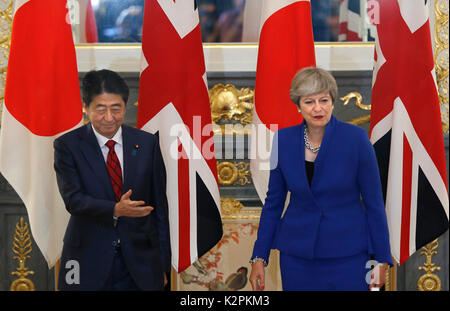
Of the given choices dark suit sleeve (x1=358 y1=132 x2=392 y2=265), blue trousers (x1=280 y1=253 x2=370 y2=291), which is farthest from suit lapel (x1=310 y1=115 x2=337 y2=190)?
blue trousers (x1=280 y1=253 x2=370 y2=291)

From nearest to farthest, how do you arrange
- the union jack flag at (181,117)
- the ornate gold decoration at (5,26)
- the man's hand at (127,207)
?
1. the man's hand at (127,207)
2. the union jack flag at (181,117)
3. the ornate gold decoration at (5,26)

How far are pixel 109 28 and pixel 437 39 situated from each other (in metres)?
1.90

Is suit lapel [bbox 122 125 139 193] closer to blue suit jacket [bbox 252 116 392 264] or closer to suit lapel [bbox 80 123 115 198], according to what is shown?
suit lapel [bbox 80 123 115 198]

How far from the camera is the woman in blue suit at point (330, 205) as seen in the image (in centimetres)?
187

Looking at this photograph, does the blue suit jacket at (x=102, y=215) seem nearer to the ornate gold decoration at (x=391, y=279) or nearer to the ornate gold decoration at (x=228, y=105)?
the ornate gold decoration at (x=228, y=105)

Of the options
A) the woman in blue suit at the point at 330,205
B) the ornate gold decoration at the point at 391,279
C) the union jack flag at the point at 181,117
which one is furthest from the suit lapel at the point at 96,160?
the ornate gold decoration at the point at 391,279

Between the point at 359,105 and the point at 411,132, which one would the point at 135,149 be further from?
the point at 359,105

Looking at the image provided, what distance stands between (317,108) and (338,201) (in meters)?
0.33

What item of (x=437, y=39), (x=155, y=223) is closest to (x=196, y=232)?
(x=155, y=223)

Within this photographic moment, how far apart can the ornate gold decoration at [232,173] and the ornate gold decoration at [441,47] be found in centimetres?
119

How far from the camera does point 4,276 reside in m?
3.20

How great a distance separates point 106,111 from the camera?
2.08m

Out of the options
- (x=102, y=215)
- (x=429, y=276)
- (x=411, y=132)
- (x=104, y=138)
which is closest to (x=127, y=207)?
(x=102, y=215)

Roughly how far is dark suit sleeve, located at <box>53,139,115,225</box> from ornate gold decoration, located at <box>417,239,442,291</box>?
202cm
